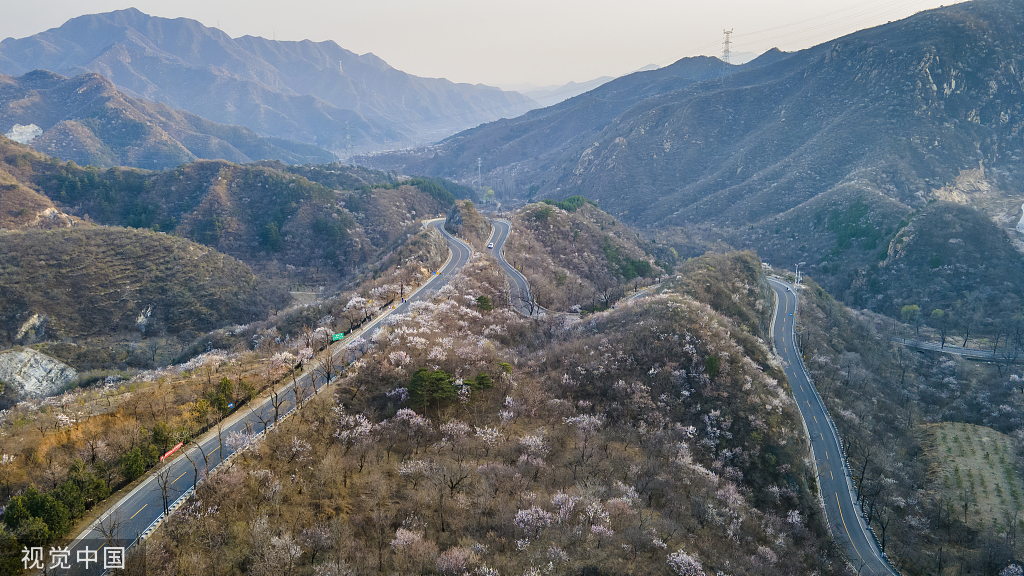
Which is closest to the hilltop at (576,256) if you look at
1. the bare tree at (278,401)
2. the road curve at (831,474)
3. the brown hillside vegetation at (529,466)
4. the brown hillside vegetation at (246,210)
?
the brown hillside vegetation at (529,466)

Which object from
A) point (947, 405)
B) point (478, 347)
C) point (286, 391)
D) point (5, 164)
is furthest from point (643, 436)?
point (5, 164)

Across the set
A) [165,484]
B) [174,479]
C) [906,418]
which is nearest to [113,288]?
[174,479]

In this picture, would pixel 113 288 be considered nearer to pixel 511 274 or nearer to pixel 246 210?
pixel 246 210

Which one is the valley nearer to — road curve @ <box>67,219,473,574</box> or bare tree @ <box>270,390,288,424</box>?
road curve @ <box>67,219,473,574</box>

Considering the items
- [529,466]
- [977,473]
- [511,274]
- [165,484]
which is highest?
[165,484]

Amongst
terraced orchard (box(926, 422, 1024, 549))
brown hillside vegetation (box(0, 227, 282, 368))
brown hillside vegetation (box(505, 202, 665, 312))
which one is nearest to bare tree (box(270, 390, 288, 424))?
brown hillside vegetation (box(505, 202, 665, 312))

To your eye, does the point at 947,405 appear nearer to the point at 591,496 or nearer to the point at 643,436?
the point at 643,436

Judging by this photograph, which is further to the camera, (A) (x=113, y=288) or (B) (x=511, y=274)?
(B) (x=511, y=274)

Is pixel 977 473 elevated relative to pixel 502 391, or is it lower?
lower
